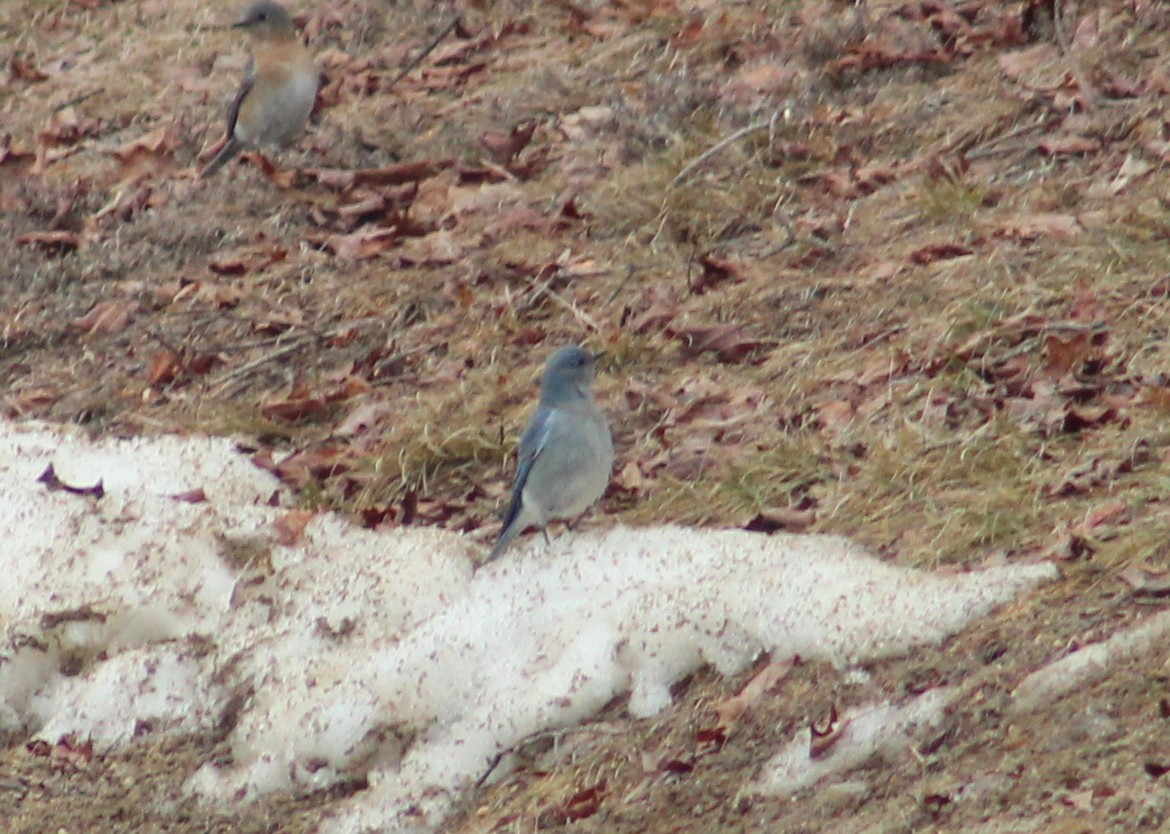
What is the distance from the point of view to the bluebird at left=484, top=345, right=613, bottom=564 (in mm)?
5277

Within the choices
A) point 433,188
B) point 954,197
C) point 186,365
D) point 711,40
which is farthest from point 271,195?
point 954,197

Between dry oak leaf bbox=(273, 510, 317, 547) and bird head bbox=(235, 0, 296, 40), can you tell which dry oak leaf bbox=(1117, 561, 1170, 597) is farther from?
bird head bbox=(235, 0, 296, 40)

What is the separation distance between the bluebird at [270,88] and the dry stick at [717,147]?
78.9 inches

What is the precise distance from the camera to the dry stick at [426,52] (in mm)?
9008

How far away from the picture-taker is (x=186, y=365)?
689 centimetres

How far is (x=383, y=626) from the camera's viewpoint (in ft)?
16.9

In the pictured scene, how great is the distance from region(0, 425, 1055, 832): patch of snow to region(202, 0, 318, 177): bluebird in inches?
112

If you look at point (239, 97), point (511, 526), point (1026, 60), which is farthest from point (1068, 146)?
point (239, 97)

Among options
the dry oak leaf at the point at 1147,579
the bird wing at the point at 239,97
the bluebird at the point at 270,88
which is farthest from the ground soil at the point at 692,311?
the bird wing at the point at 239,97

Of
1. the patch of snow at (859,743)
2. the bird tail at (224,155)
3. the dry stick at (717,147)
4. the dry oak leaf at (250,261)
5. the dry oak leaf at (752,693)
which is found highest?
the patch of snow at (859,743)

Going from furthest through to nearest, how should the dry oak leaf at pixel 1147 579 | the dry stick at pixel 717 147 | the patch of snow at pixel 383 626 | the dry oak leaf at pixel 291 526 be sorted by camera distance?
the dry stick at pixel 717 147 → the dry oak leaf at pixel 291 526 → the patch of snow at pixel 383 626 → the dry oak leaf at pixel 1147 579

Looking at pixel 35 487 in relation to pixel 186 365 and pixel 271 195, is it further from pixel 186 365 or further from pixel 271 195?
pixel 271 195

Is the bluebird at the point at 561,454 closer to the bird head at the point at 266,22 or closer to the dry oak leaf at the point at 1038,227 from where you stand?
the dry oak leaf at the point at 1038,227

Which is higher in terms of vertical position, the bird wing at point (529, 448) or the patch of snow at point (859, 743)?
the patch of snow at point (859, 743)
